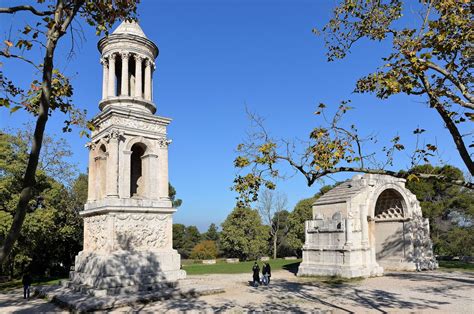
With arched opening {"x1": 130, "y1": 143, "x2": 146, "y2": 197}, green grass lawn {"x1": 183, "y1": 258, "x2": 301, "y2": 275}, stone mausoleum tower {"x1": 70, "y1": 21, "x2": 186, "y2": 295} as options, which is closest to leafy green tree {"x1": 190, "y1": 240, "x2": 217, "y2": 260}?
green grass lawn {"x1": 183, "y1": 258, "x2": 301, "y2": 275}

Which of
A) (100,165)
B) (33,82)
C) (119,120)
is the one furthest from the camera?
(100,165)

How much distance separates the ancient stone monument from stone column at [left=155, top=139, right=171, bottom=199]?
9.63 meters

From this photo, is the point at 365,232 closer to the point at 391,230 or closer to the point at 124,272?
the point at 391,230

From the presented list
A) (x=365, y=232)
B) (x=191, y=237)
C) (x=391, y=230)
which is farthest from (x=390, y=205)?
(x=191, y=237)

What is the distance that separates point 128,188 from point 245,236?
2737cm

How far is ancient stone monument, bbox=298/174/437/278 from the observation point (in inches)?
818

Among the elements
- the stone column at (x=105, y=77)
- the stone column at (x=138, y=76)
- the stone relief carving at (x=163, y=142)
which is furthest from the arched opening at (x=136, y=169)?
the stone column at (x=105, y=77)

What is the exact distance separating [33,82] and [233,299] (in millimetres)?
11675

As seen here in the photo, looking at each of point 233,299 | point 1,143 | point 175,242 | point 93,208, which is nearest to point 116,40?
point 93,208

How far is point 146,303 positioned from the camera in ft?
45.9

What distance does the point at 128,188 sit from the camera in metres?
16.7

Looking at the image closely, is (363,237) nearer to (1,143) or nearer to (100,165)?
(100,165)

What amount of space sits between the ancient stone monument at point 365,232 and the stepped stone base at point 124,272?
8857 mm

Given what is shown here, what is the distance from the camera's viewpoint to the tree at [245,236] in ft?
136
